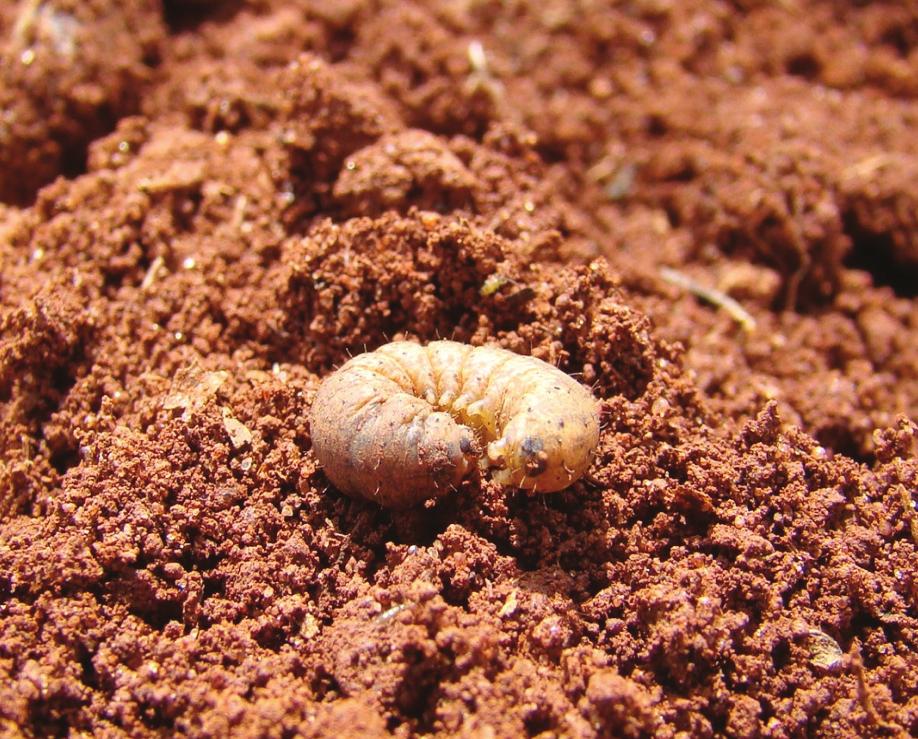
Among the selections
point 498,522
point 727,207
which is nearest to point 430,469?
point 498,522

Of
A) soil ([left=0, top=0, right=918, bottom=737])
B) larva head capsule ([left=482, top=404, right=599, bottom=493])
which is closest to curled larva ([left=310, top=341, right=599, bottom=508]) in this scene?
larva head capsule ([left=482, top=404, right=599, bottom=493])

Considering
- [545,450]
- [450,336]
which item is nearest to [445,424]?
[545,450]

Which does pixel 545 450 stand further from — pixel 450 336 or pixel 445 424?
pixel 450 336

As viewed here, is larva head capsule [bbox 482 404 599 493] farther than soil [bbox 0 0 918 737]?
Yes

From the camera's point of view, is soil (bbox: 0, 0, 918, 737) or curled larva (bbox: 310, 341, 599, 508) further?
curled larva (bbox: 310, 341, 599, 508)

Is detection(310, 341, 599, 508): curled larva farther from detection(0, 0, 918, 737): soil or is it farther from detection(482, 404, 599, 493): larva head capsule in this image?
detection(0, 0, 918, 737): soil
